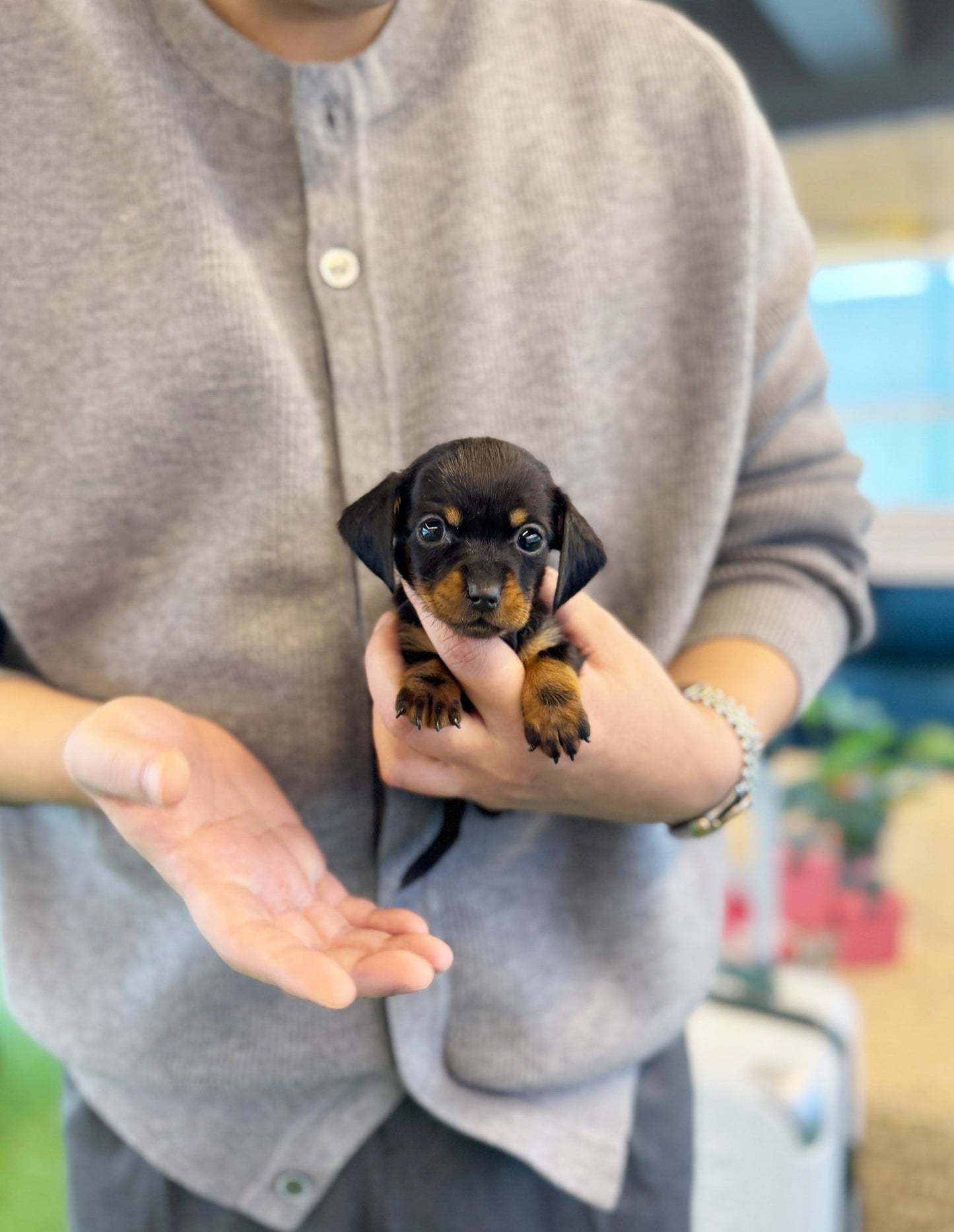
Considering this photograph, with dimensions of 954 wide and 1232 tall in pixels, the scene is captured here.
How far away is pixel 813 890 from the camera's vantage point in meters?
2.61

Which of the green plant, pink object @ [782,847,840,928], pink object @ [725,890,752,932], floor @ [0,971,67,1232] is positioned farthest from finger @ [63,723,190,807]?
pink object @ [782,847,840,928]

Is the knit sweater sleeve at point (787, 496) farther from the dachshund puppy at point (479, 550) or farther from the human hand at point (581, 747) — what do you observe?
the dachshund puppy at point (479, 550)

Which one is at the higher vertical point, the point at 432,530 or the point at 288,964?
the point at 432,530

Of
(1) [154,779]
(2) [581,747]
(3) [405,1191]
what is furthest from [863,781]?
(1) [154,779]

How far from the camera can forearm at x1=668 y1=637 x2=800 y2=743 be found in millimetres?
914

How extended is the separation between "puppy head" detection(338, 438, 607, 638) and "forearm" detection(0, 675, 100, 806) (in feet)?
0.95

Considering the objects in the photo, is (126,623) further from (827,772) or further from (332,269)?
(827,772)

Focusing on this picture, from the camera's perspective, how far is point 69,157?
78 cm

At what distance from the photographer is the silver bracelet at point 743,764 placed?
864mm

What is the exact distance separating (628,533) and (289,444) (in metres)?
0.30

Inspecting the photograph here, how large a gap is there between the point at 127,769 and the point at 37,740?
0.24 m

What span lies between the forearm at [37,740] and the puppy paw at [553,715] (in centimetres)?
34

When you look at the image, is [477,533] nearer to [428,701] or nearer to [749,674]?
[428,701]

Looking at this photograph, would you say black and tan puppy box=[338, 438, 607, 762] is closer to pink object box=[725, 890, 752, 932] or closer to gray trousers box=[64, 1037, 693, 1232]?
gray trousers box=[64, 1037, 693, 1232]
